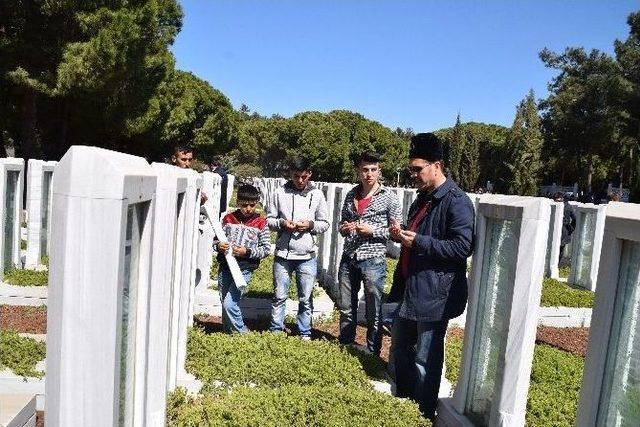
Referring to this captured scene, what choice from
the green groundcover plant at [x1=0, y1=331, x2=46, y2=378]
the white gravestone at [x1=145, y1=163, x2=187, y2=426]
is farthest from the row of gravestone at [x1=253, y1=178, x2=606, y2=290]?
the white gravestone at [x1=145, y1=163, x2=187, y2=426]

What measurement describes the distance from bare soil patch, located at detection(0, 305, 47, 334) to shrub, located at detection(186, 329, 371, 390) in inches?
90.2

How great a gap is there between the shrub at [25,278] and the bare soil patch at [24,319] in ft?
1.74

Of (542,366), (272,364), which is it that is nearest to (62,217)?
(272,364)

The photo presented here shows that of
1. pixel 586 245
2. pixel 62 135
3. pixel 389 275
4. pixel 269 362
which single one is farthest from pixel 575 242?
pixel 62 135

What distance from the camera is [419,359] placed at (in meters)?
4.28

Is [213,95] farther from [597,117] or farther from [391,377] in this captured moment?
[391,377]

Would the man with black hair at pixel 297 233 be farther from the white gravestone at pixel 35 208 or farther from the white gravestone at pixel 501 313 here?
the white gravestone at pixel 35 208

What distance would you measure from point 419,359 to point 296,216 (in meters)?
2.25

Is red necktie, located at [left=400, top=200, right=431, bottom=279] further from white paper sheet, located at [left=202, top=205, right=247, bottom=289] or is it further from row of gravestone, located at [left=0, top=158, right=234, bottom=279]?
row of gravestone, located at [left=0, top=158, right=234, bottom=279]

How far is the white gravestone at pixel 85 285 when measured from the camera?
6.38 ft

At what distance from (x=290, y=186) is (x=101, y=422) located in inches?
166

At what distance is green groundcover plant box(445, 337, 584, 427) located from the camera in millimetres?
4418

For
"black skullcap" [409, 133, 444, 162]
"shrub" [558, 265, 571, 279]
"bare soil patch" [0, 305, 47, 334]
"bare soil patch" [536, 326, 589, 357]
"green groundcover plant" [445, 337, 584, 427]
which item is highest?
"black skullcap" [409, 133, 444, 162]

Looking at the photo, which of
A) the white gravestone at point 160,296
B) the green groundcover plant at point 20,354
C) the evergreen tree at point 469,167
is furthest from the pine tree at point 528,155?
the white gravestone at point 160,296
